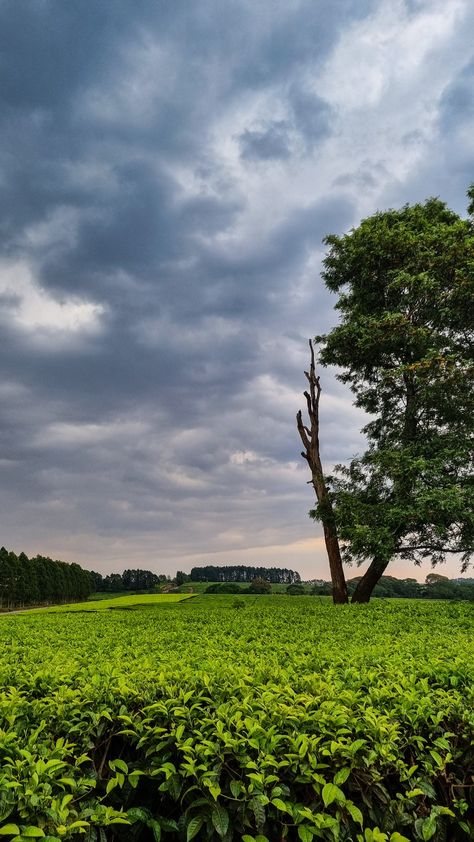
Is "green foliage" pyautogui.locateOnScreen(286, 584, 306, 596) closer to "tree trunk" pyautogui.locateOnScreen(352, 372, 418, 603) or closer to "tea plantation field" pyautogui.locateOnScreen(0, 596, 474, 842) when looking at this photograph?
"tree trunk" pyautogui.locateOnScreen(352, 372, 418, 603)

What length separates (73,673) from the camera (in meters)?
4.27

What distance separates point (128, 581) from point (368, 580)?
3656 inches

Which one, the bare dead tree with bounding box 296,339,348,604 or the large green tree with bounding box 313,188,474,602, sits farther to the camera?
the bare dead tree with bounding box 296,339,348,604

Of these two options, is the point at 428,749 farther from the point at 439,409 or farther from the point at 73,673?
the point at 439,409

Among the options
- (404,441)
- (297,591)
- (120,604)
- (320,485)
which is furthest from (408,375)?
(120,604)

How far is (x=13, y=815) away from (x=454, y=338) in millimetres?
17567

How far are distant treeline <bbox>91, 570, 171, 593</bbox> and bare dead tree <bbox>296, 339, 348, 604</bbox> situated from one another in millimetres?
77849

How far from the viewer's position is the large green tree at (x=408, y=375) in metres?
14.5

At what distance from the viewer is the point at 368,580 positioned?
1731cm

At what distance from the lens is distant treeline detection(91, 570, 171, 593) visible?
95.6 m

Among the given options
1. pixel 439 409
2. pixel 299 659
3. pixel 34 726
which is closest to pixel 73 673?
pixel 34 726

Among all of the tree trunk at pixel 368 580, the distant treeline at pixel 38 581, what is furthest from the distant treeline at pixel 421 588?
the distant treeline at pixel 38 581

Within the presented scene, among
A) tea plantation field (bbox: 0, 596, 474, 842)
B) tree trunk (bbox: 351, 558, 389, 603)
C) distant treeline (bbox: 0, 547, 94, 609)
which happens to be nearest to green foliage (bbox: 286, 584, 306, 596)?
tree trunk (bbox: 351, 558, 389, 603)

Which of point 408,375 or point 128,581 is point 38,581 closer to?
point 128,581
